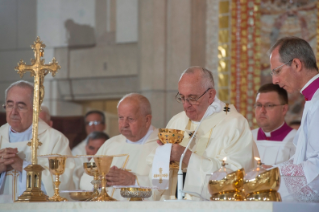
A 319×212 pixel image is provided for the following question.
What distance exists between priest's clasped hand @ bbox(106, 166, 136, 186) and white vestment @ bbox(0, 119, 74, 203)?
55 cm

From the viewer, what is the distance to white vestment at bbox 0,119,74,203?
502 cm

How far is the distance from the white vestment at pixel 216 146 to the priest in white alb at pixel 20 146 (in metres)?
1.15

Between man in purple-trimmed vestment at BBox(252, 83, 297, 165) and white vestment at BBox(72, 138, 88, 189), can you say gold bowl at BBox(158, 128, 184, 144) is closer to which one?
man in purple-trimmed vestment at BBox(252, 83, 297, 165)

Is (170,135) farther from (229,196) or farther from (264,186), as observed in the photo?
(264,186)

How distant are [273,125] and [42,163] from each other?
2.58m

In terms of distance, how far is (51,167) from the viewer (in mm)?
3906

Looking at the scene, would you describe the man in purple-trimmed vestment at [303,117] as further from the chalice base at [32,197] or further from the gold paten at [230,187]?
the chalice base at [32,197]

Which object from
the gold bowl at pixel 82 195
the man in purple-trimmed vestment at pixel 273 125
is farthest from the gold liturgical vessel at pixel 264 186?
the man in purple-trimmed vestment at pixel 273 125

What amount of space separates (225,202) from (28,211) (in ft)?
3.99

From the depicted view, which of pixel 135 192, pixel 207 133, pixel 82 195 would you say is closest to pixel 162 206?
pixel 135 192

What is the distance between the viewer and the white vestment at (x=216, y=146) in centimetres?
419

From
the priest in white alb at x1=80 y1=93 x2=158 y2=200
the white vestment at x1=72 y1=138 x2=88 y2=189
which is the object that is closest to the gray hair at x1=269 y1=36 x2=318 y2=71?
the priest in white alb at x1=80 y1=93 x2=158 y2=200

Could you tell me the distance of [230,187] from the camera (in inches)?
124

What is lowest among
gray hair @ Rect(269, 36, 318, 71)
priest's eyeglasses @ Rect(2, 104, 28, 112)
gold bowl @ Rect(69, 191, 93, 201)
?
gold bowl @ Rect(69, 191, 93, 201)
